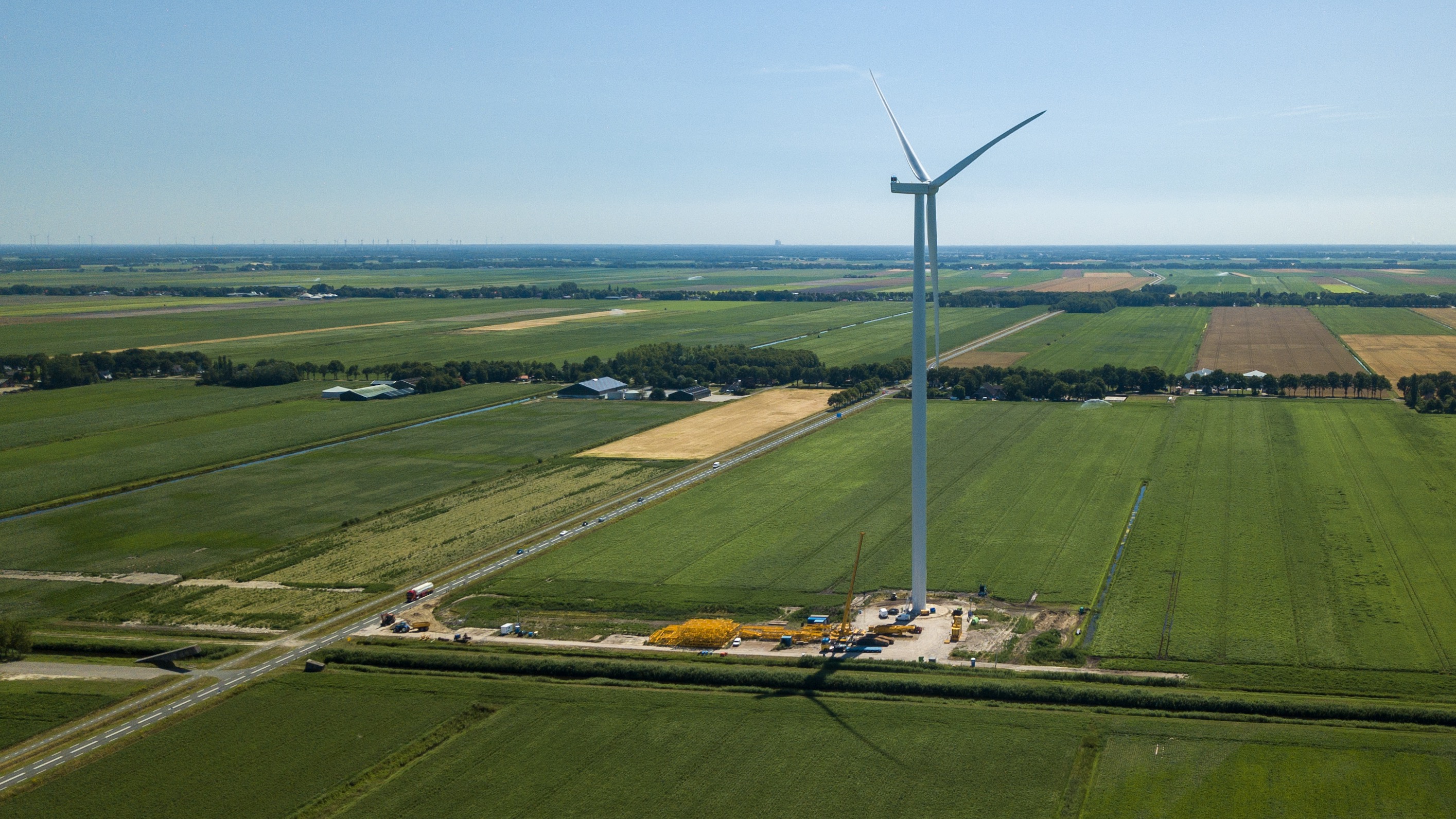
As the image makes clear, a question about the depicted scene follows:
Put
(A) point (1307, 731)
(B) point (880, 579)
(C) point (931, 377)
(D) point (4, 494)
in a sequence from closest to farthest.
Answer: (A) point (1307, 731) → (B) point (880, 579) → (D) point (4, 494) → (C) point (931, 377)

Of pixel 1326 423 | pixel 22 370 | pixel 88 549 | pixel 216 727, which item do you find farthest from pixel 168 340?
pixel 1326 423

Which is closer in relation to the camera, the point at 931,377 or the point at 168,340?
the point at 931,377

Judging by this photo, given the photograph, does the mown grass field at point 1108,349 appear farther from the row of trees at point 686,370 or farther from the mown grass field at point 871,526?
the mown grass field at point 871,526

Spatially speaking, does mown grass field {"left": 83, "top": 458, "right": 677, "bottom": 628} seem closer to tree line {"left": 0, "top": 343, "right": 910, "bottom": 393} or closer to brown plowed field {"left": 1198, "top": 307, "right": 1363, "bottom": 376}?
tree line {"left": 0, "top": 343, "right": 910, "bottom": 393}

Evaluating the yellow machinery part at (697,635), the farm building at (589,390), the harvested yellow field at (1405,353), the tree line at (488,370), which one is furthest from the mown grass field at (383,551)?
the harvested yellow field at (1405,353)

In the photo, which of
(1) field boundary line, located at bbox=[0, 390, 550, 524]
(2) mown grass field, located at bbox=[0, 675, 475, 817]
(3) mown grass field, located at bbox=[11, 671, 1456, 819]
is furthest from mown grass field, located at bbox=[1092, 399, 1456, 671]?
(1) field boundary line, located at bbox=[0, 390, 550, 524]

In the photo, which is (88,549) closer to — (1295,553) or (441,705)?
(441,705)
